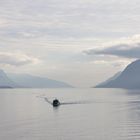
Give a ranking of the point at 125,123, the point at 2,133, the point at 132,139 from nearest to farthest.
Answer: the point at 132,139 < the point at 2,133 < the point at 125,123

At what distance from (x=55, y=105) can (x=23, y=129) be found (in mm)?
84875

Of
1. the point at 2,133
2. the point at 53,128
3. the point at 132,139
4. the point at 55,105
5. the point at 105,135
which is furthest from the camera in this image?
the point at 55,105

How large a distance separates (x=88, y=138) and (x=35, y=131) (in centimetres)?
1415

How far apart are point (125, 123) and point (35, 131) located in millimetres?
24279

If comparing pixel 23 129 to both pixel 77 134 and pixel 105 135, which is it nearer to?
pixel 77 134

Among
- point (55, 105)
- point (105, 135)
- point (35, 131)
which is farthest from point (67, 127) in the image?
point (55, 105)

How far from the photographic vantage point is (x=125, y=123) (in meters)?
90.9

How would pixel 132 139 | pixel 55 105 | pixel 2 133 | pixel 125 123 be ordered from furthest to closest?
pixel 55 105, pixel 125 123, pixel 2 133, pixel 132 139

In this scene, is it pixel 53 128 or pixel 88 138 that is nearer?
pixel 88 138

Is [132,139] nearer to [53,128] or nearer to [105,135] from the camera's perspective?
[105,135]

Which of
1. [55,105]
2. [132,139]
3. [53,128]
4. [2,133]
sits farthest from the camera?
[55,105]

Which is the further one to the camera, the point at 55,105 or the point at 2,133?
the point at 55,105

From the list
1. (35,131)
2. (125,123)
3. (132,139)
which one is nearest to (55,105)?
(125,123)

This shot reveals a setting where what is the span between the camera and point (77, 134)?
73500 mm
